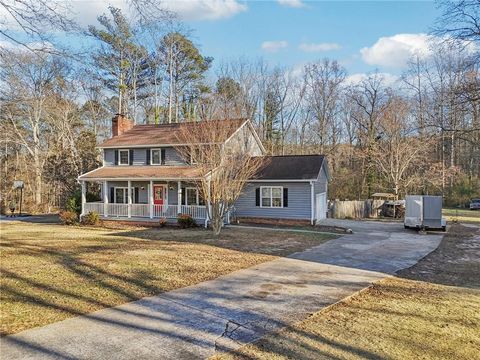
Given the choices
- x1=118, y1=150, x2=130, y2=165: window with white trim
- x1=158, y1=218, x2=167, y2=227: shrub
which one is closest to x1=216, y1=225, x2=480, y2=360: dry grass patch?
x1=158, y1=218, x2=167, y2=227: shrub

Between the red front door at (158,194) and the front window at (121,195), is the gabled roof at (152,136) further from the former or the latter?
the front window at (121,195)

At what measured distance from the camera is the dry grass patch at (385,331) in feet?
15.8

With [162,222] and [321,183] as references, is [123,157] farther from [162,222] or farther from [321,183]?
[321,183]

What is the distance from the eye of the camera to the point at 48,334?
17.8ft

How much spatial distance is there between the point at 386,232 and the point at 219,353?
52.2 feet

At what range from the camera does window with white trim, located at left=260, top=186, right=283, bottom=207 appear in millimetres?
22011

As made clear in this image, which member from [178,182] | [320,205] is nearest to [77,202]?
[178,182]

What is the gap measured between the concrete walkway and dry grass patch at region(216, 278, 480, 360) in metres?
0.38

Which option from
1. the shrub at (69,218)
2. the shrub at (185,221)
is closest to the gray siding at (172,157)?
the shrub at (185,221)

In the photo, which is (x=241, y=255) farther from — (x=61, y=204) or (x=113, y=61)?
(x=113, y=61)

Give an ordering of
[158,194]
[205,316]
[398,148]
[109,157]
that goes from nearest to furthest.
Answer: [205,316]
[158,194]
[109,157]
[398,148]

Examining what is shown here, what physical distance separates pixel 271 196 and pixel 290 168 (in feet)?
6.67

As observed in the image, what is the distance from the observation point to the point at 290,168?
22.5 metres

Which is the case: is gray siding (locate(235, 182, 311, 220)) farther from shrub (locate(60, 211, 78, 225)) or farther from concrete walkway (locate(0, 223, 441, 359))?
concrete walkway (locate(0, 223, 441, 359))
